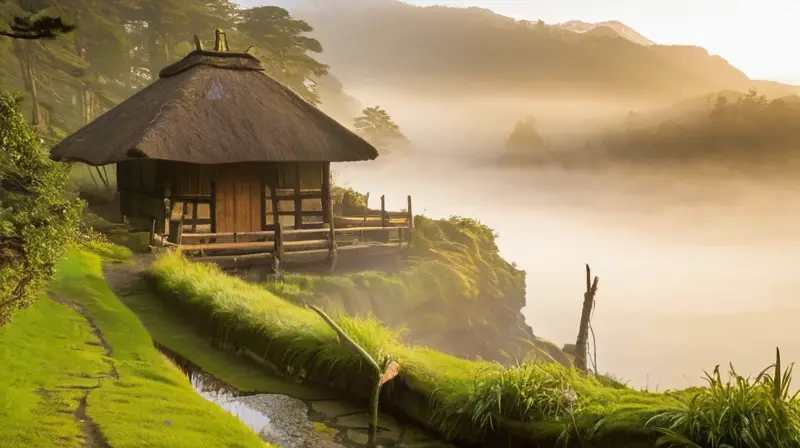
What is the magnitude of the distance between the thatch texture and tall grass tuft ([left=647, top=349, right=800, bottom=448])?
13.6 metres

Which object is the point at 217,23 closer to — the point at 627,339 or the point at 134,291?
the point at 134,291

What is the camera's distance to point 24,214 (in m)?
6.11

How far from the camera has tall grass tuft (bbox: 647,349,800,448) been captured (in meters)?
4.36

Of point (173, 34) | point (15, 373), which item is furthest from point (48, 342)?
point (173, 34)

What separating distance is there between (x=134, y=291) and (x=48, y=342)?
4860 mm

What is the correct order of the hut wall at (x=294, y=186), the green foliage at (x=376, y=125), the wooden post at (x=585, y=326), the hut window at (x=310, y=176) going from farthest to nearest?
the green foliage at (x=376, y=125), the hut window at (x=310, y=176), the hut wall at (x=294, y=186), the wooden post at (x=585, y=326)

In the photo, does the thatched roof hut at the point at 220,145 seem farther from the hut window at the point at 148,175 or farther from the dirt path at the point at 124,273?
the dirt path at the point at 124,273

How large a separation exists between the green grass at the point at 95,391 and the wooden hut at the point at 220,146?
25.0 feet

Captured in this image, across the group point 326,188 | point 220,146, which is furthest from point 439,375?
point 326,188

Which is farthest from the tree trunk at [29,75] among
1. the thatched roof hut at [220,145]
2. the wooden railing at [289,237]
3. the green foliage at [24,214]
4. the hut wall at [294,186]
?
the green foliage at [24,214]

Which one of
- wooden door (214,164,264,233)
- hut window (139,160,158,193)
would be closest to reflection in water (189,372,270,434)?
wooden door (214,164,264,233)

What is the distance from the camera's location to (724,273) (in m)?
83.8

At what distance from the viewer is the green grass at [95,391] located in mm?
5227

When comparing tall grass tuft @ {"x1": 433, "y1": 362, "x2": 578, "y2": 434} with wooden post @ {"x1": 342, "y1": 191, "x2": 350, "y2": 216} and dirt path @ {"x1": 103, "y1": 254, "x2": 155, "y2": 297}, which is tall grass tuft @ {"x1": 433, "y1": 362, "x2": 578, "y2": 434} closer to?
dirt path @ {"x1": 103, "y1": 254, "x2": 155, "y2": 297}
